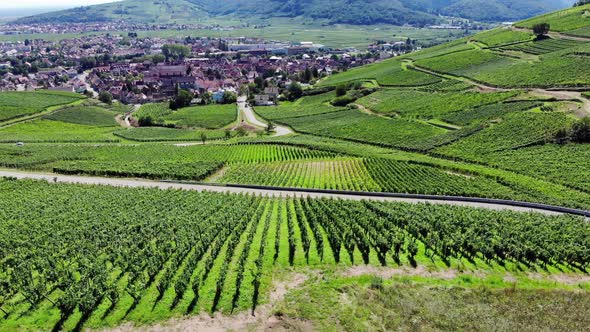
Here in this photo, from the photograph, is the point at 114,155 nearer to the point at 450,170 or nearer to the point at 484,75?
the point at 450,170

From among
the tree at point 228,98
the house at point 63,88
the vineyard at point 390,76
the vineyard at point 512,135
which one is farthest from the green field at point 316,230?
the house at point 63,88

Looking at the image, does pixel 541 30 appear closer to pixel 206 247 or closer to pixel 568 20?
pixel 568 20

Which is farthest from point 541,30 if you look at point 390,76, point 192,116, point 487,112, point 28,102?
point 28,102

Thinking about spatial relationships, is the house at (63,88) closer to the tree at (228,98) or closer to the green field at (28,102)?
the green field at (28,102)

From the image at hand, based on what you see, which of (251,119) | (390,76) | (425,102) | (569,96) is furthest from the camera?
(390,76)

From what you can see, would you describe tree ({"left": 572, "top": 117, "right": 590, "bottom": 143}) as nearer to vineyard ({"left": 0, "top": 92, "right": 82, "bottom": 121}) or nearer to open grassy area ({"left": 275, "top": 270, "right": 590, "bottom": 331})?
open grassy area ({"left": 275, "top": 270, "right": 590, "bottom": 331})

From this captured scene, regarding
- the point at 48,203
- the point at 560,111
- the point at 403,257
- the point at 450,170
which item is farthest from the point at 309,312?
the point at 560,111

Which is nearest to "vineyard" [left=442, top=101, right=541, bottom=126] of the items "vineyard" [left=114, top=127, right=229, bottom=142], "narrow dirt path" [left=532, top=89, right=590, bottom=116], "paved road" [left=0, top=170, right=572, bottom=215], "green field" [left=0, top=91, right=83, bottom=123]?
"narrow dirt path" [left=532, top=89, right=590, bottom=116]
